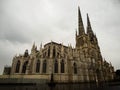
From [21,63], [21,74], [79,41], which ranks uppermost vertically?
[79,41]

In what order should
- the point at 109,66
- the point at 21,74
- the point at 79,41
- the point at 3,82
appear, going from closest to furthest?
1. the point at 3,82
2. the point at 21,74
3. the point at 79,41
4. the point at 109,66

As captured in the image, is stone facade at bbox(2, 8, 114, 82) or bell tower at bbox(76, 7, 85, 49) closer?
stone facade at bbox(2, 8, 114, 82)

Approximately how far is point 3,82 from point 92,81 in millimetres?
27178

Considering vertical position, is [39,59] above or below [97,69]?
above

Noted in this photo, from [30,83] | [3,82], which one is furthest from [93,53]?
[3,82]

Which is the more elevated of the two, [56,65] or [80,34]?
[80,34]

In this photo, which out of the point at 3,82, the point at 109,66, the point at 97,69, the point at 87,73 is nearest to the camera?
the point at 3,82

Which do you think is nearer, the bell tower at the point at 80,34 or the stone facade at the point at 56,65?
the stone facade at the point at 56,65

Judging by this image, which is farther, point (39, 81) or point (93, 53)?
point (93, 53)

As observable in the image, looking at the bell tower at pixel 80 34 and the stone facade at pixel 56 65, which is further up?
the bell tower at pixel 80 34

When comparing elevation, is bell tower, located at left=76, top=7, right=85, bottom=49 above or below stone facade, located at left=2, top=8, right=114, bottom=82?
above

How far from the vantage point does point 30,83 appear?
1160 inches

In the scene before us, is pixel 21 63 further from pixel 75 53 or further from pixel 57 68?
pixel 75 53

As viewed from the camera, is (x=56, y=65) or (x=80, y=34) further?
(x=80, y=34)
